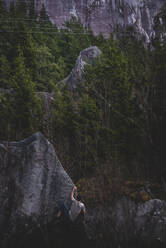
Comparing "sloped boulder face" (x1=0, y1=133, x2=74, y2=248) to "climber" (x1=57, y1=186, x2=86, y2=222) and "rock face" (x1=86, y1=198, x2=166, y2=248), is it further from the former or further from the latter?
"rock face" (x1=86, y1=198, x2=166, y2=248)

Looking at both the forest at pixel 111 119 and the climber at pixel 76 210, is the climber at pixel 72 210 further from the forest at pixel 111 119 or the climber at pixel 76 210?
the forest at pixel 111 119

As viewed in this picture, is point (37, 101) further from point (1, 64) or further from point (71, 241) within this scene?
point (71, 241)

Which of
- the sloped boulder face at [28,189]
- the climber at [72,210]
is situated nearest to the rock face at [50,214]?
the sloped boulder face at [28,189]

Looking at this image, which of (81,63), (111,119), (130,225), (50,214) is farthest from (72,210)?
(81,63)

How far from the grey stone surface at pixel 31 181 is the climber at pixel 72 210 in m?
0.13

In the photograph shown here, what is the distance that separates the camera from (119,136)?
10547 mm

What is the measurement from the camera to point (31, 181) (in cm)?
683

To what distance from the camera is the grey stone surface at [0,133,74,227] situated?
21.5 ft

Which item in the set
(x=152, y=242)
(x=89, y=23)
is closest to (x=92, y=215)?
(x=152, y=242)

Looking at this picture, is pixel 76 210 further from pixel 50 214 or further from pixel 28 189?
pixel 28 189

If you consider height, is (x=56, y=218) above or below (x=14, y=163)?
below

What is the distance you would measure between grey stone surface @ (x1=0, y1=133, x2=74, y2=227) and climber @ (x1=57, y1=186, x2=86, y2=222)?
5.0 inches

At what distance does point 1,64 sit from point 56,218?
1767cm

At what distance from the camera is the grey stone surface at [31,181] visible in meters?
6.56
